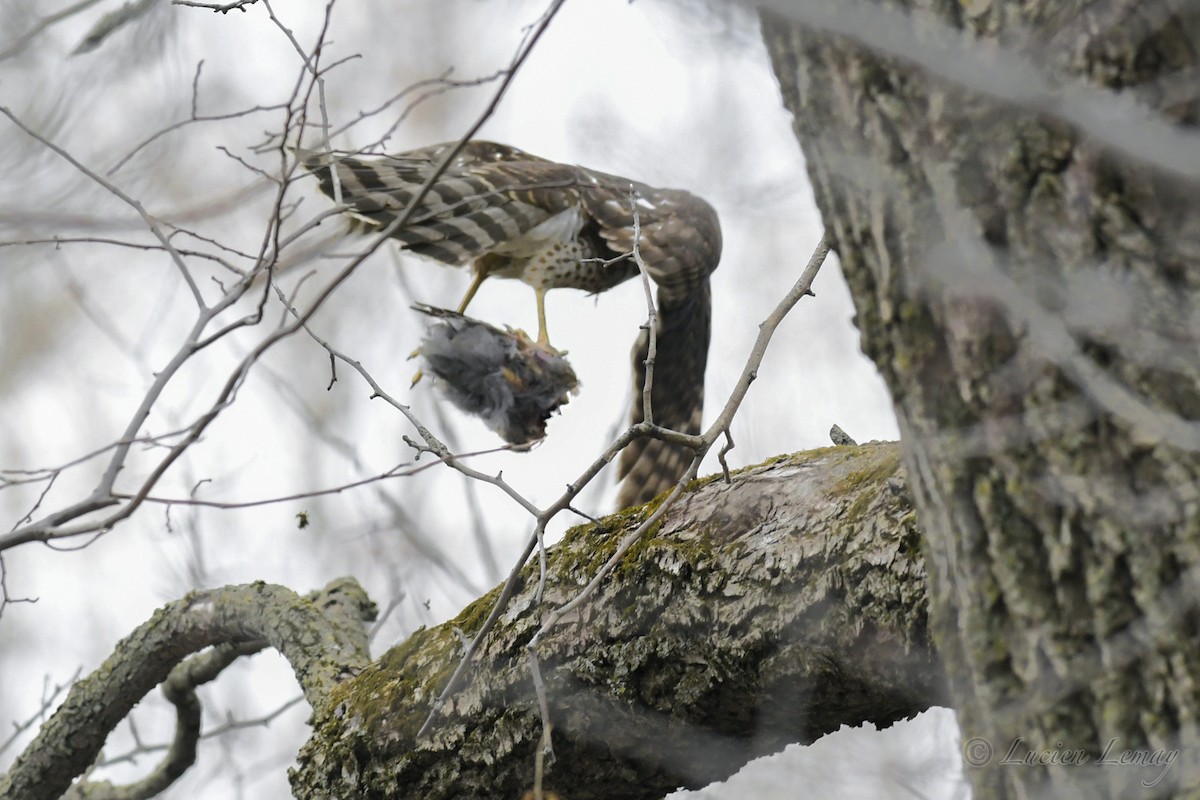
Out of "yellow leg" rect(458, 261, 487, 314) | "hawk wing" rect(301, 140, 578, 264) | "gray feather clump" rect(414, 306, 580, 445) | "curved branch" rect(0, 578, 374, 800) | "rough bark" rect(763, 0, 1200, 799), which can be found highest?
"yellow leg" rect(458, 261, 487, 314)

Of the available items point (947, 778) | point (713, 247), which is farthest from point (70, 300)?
point (947, 778)

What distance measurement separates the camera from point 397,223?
1645mm

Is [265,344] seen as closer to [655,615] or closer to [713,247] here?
[655,615]

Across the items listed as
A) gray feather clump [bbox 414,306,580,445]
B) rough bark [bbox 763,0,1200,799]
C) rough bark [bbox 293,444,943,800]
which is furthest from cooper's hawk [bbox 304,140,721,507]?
rough bark [bbox 763,0,1200,799]

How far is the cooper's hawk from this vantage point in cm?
330

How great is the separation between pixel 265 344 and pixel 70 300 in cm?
952

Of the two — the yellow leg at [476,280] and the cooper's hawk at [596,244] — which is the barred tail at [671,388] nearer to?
the cooper's hawk at [596,244]

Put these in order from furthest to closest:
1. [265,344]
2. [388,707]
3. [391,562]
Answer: [391,562] < [388,707] < [265,344]

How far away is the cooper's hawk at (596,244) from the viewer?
330cm

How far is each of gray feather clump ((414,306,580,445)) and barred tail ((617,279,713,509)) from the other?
1.41 feet

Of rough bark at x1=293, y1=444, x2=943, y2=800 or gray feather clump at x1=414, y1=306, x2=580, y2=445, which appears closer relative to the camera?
rough bark at x1=293, y1=444, x2=943, y2=800

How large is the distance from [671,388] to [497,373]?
43.8 inches

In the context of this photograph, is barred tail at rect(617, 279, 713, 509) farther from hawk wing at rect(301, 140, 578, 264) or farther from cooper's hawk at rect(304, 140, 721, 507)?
hawk wing at rect(301, 140, 578, 264)

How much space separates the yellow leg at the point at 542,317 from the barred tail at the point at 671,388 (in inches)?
13.9
